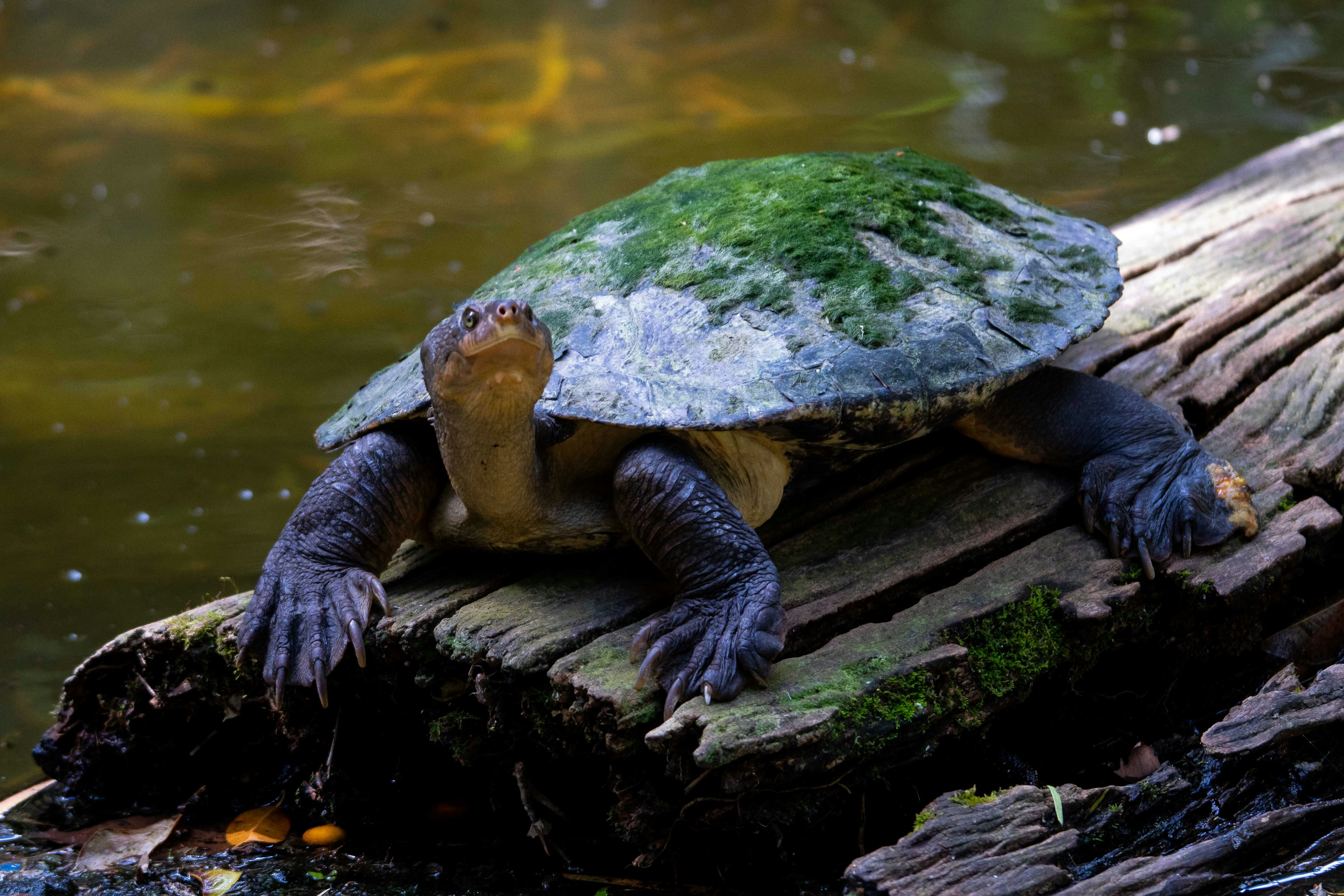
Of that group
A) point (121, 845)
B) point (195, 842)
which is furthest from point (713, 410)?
point (121, 845)

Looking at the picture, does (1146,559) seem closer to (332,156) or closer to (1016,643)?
(1016,643)

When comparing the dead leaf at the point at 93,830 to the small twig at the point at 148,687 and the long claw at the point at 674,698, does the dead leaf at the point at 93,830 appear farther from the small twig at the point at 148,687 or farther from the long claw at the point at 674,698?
the long claw at the point at 674,698

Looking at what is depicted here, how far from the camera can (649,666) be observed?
236cm

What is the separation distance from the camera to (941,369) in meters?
2.79

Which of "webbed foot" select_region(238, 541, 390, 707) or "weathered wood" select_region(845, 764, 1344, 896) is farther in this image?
"webbed foot" select_region(238, 541, 390, 707)

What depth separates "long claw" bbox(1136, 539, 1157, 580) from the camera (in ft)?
9.00

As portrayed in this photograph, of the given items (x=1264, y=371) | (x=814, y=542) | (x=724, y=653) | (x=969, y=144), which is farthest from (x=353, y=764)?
(x=969, y=144)

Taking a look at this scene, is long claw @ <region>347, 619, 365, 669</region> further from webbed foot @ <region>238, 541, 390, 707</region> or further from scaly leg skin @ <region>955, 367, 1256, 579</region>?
scaly leg skin @ <region>955, 367, 1256, 579</region>

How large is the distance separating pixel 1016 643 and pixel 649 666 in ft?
2.89

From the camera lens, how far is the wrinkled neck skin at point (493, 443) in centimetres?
236

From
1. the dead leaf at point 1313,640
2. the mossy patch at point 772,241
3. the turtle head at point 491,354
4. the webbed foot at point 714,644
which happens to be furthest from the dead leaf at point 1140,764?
the turtle head at point 491,354

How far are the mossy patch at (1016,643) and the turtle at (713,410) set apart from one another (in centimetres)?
34

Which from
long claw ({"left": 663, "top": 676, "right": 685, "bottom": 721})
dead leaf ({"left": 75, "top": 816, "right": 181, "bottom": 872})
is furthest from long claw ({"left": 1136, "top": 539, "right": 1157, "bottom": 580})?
dead leaf ({"left": 75, "top": 816, "right": 181, "bottom": 872})

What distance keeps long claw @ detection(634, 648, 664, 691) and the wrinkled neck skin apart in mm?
511
